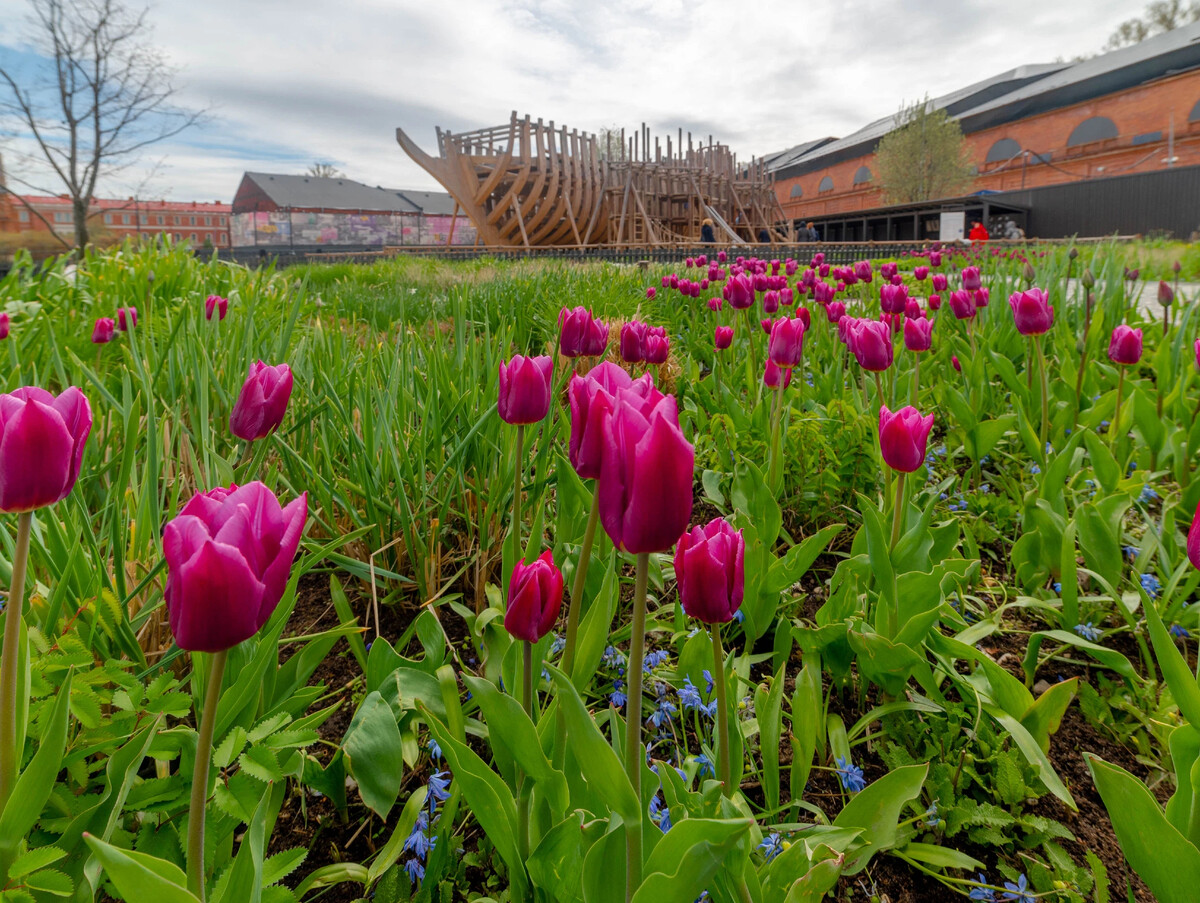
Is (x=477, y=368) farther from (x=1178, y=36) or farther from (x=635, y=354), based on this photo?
(x=1178, y=36)

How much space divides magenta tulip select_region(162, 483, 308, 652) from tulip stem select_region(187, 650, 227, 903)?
3 centimetres

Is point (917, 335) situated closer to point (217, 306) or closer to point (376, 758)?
point (376, 758)

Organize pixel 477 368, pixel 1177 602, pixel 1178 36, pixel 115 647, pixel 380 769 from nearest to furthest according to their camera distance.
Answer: pixel 380 769
pixel 115 647
pixel 1177 602
pixel 477 368
pixel 1178 36

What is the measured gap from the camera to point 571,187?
20.8m

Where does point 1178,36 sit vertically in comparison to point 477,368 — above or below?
above

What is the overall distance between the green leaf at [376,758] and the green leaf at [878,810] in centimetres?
61

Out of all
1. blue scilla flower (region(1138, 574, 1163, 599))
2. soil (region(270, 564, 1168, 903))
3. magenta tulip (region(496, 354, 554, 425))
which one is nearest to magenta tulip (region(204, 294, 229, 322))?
soil (region(270, 564, 1168, 903))

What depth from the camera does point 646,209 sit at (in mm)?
21562

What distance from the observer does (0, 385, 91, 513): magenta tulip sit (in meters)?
0.67

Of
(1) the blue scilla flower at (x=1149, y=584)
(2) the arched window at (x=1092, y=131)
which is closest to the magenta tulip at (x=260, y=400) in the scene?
(1) the blue scilla flower at (x=1149, y=584)

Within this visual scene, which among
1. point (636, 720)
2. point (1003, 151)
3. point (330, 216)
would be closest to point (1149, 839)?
point (636, 720)

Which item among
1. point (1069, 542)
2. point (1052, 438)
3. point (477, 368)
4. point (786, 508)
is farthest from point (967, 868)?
point (1052, 438)

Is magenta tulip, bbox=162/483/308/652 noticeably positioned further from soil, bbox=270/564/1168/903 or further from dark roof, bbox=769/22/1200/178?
dark roof, bbox=769/22/1200/178

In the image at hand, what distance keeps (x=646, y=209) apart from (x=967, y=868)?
2223 cm
